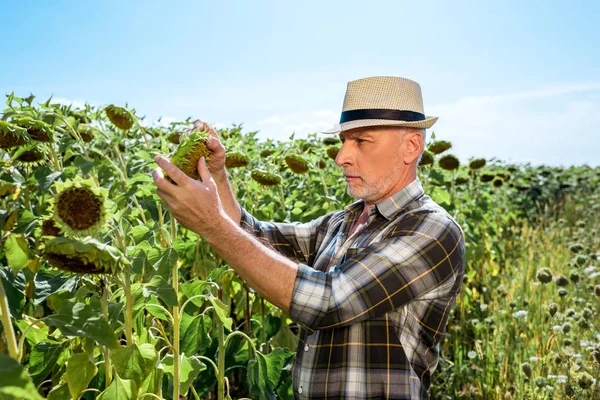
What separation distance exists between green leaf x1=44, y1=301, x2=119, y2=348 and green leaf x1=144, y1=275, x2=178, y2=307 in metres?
0.31

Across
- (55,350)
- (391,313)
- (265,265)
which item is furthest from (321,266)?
(55,350)

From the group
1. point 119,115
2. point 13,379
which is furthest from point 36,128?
point 13,379

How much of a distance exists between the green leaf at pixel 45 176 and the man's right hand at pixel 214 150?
607mm

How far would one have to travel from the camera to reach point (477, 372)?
4066 millimetres

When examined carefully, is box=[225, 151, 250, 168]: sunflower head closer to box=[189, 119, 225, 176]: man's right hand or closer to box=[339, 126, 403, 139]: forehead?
box=[189, 119, 225, 176]: man's right hand

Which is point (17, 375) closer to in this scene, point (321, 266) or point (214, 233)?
point (214, 233)

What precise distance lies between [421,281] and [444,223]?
202mm

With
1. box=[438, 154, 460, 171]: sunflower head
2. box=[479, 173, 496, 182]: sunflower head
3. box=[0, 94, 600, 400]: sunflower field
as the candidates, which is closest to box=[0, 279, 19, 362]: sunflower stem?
box=[0, 94, 600, 400]: sunflower field

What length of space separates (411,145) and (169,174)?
89cm

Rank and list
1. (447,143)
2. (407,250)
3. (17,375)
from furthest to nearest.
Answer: (447,143) < (407,250) < (17,375)

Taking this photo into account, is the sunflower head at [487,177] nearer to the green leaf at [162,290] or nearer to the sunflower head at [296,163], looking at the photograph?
the sunflower head at [296,163]

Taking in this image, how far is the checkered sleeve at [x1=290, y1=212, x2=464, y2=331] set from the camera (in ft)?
5.95

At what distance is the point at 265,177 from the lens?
309 cm

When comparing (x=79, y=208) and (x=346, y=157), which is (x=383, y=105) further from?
(x=79, y=208)
